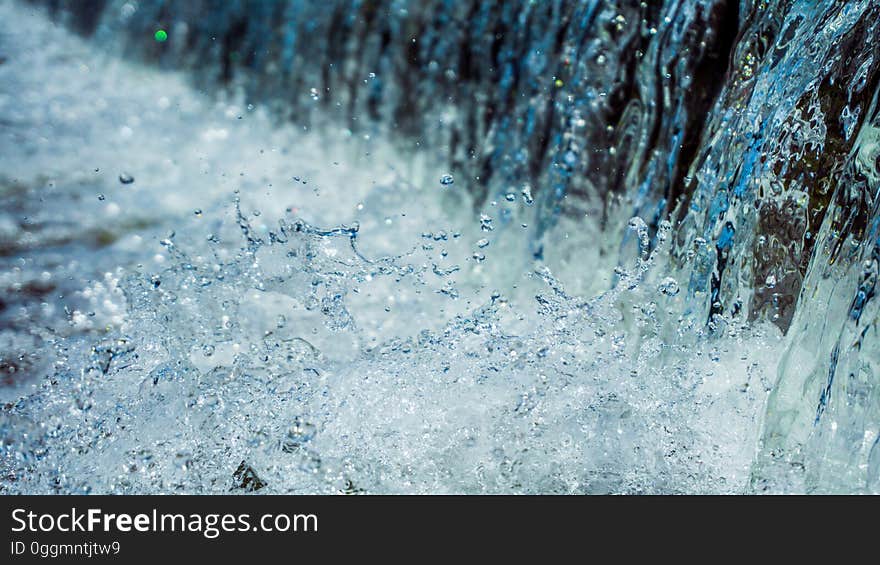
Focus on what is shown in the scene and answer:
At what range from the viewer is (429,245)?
5.15 ft

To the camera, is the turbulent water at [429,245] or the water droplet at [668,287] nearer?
the turbulent water at [429,245]

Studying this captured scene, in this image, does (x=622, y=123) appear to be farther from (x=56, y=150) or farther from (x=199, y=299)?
(x=56, y=150)

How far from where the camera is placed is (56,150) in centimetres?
141

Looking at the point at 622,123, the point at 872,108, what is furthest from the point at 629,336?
the point at 872,108

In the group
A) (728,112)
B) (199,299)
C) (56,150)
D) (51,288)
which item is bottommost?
(51,288)

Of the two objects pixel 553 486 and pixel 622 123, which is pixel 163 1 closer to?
Answer: pixel 622 123

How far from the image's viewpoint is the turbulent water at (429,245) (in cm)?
130

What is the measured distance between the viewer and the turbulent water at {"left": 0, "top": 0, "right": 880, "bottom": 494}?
4.27ft

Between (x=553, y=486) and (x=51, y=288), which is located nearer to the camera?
(x=553, y=486)

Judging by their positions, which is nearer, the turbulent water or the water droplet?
the turbulent water
